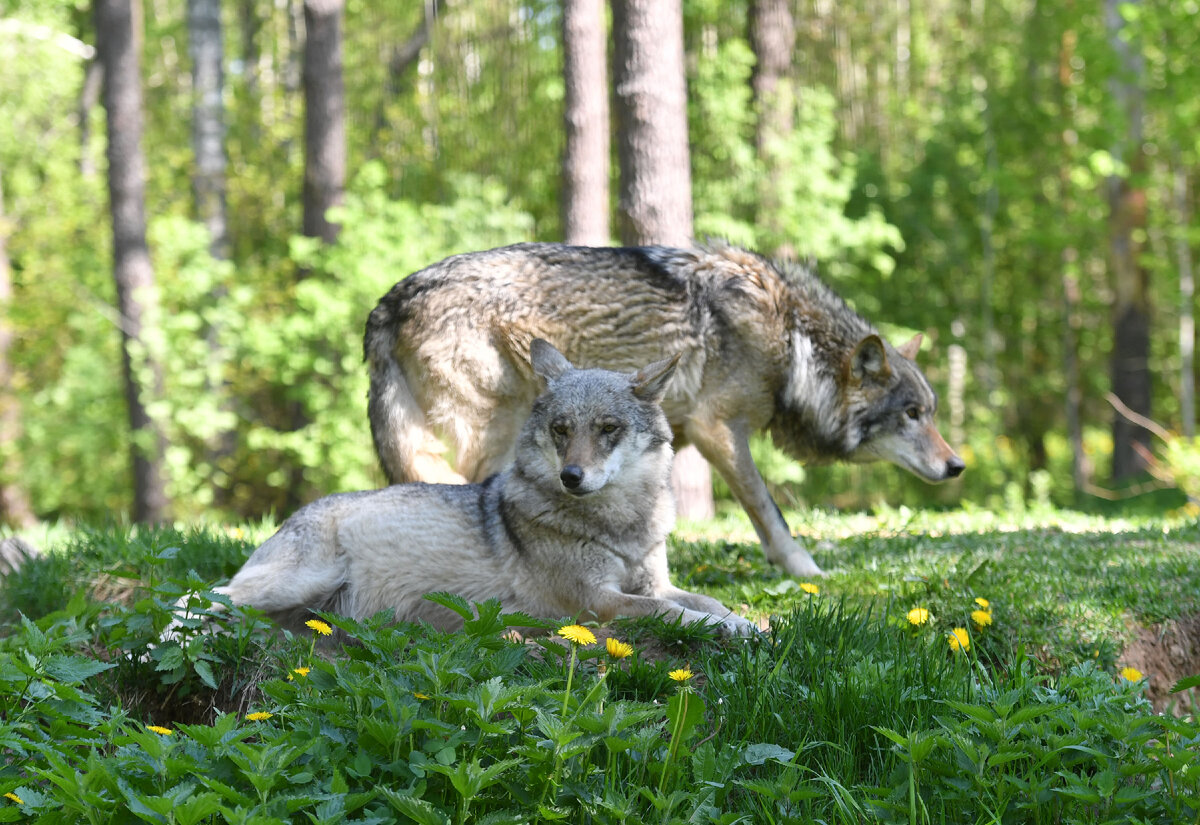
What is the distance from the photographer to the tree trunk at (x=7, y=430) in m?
19.2

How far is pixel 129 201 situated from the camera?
54.4 ft

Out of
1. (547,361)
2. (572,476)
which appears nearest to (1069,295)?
(547,361)

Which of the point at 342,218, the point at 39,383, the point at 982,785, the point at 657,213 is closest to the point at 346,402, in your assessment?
the point at 342,218

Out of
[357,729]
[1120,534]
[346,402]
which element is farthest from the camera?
[346,402]

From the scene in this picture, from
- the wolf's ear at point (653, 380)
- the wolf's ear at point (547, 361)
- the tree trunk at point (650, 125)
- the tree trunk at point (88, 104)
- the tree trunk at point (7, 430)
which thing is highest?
the tree trunk at point (88, 104)

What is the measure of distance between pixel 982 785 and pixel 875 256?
14.0 m

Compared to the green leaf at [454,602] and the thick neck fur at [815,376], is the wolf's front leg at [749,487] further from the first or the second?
the green leaf at [454,602]

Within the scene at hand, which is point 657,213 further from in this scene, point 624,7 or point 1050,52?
point 1050,52

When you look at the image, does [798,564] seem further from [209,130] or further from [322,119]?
[209,130]

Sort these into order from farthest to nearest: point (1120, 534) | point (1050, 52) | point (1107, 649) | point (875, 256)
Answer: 1. point (1050, 52)
2. point (875, 256)
3. point (1120, 534)
4. point (1107, 649)

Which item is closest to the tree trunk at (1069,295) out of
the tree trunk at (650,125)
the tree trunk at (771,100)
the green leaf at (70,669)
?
the tree trunk at (771,100)

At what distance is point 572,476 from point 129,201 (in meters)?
15.1

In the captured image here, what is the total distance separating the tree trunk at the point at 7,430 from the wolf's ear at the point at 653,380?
1819 centimetres

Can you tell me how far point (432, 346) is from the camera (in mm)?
5805
